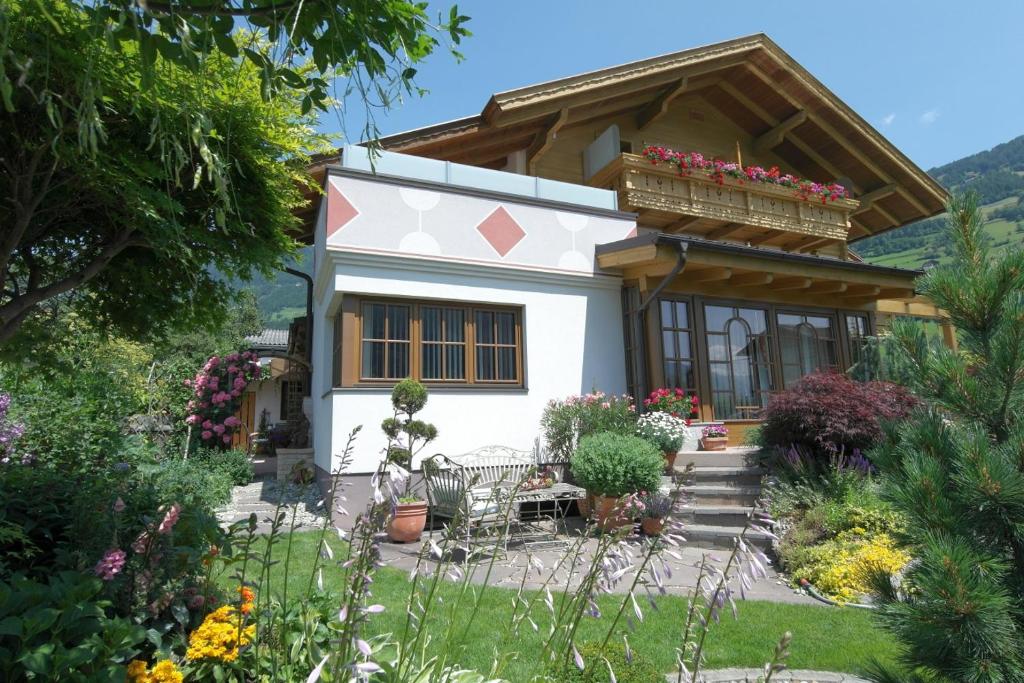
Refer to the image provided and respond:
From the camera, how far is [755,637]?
4.20 metres

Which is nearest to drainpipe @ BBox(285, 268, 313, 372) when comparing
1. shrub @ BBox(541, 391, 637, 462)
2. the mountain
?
shrub @ BBox(541, 391, 637, 462)

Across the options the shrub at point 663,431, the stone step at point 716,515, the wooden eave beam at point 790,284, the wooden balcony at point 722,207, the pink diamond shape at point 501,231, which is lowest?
the stone step at point 716,515

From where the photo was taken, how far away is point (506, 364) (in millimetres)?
9656

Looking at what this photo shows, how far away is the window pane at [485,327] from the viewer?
31.3ft

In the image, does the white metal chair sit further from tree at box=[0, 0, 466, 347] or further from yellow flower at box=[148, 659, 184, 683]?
yellow flower at box=[148, 659, 184, 683]

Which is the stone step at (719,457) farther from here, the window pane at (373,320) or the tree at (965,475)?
the tree at (965,475)

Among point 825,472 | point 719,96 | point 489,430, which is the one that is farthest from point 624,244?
point 719,96

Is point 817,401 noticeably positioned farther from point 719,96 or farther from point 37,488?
point 719,96

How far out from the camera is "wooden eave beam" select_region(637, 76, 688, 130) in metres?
13.4

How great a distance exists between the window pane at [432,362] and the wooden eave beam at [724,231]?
7.90m

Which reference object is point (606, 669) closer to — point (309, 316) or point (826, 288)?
point (309, 316)

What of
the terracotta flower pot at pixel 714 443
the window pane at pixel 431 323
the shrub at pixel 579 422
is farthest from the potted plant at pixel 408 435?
the terracotta flower pot at pixel 714 443

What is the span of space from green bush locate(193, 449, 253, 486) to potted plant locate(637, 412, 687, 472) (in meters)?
7.27

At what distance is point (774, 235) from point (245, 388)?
13.1 metres
